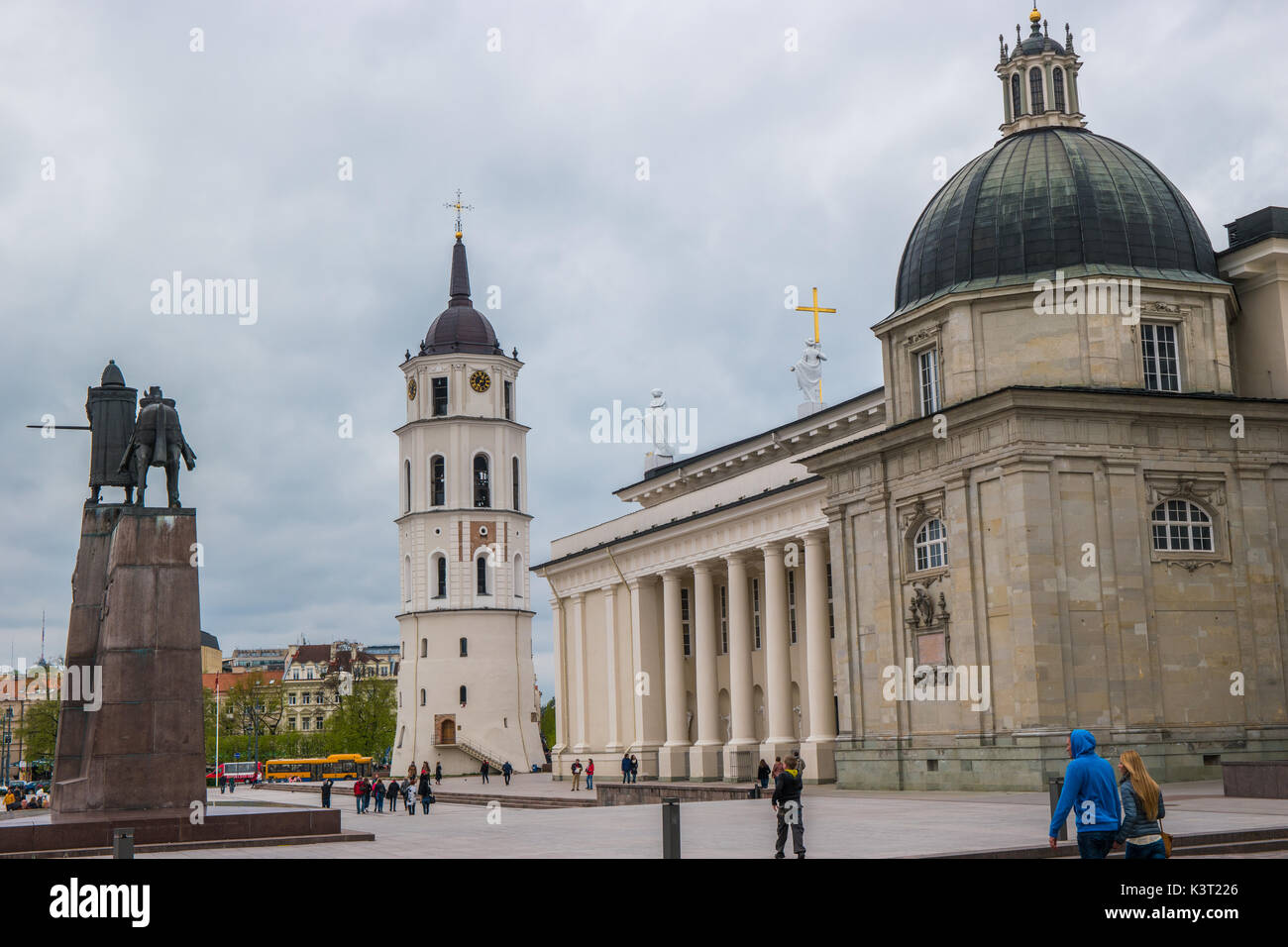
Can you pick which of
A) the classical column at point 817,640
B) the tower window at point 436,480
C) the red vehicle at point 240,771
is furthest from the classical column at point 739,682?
the red vehicle at point 240,771

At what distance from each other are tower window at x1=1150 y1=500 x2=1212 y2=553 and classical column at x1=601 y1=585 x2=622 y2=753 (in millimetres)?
35050

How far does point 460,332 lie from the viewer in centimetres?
10125

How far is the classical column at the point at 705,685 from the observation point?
204 feet

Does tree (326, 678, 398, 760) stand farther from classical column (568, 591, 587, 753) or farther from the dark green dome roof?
the dark green dome roof

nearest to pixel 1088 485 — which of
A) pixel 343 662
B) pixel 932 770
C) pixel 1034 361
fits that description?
pixel 1034 361

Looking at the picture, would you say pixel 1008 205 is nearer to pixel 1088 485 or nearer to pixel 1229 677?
pixel 1088 485

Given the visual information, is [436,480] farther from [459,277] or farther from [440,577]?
[459,277]

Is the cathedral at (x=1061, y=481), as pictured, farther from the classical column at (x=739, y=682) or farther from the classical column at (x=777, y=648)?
the classical column at (x=739, y=682)

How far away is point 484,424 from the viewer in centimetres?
9931

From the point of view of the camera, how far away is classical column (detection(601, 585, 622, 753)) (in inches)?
2803

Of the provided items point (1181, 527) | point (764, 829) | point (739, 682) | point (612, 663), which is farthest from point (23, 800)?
point (1181, 527)
